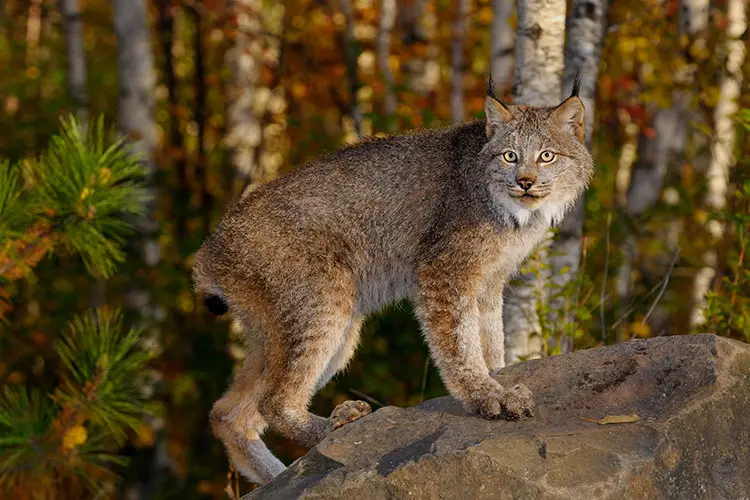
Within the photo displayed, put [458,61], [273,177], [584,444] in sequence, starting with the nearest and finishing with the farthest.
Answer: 1. [584,444]
2. [273,177]
3. [458,61]

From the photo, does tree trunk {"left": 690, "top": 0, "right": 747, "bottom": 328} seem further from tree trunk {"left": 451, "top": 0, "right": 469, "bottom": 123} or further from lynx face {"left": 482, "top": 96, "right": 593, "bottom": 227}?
lynx face {"left": 482, "top": 96, "right": 593, "bottom": 227}

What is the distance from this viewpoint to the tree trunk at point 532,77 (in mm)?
6582

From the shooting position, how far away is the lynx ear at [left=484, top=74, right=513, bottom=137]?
5535 mm

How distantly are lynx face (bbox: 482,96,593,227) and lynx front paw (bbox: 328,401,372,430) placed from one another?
3.95 feet

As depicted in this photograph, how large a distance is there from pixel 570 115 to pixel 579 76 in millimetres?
1430

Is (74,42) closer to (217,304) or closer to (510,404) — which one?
(217,304)

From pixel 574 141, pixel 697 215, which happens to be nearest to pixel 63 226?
pixel 574 141

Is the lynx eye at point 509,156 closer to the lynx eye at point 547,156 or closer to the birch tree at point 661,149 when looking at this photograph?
the lynx eye at point 547,156

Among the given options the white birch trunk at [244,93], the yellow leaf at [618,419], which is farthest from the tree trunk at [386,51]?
the yellow leaf at [618,419]

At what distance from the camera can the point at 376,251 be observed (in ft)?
18.8

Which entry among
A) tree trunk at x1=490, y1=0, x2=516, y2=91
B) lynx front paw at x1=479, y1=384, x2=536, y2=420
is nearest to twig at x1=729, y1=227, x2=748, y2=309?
lynx front paw at x1=479, y1=384, x2=536, y2=420

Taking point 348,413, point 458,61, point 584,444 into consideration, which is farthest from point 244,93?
point 584,444

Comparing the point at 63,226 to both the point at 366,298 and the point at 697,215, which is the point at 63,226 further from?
the point at 697,215

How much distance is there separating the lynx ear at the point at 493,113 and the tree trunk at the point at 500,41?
14.7ft
